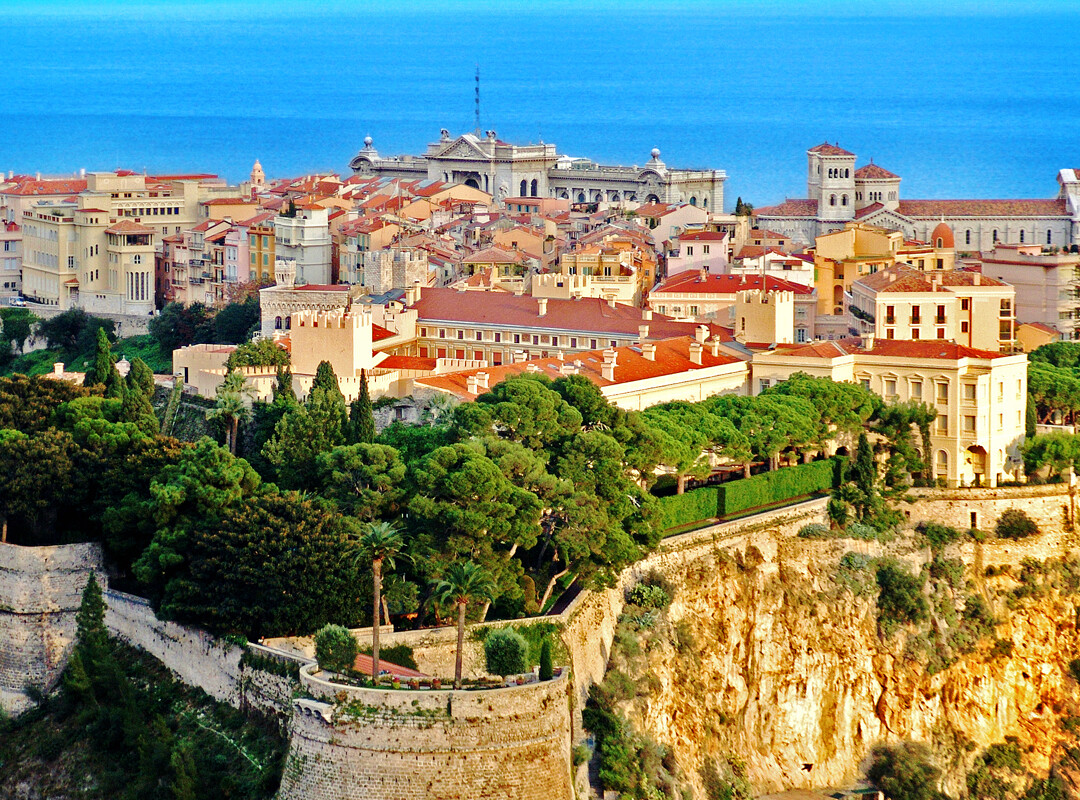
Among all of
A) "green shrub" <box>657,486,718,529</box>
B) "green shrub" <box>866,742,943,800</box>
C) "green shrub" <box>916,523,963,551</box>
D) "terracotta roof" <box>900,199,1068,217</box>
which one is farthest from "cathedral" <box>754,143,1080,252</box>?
"green shrub" <box>866,742,943,800</box>

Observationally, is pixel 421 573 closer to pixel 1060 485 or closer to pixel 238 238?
pixel 1060 485

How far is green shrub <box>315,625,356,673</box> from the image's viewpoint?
33.6m

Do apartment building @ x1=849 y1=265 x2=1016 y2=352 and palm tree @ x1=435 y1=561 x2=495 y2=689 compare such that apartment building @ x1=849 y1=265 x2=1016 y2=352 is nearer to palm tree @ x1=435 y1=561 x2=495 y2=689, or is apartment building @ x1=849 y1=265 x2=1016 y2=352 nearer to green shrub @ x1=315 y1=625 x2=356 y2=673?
palm tree @ x1=435 y1=561 x2=495 y2=689

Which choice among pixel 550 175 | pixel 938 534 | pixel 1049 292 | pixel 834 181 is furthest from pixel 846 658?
pixel 550 175

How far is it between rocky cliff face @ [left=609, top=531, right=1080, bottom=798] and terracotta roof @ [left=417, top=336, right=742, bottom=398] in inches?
244

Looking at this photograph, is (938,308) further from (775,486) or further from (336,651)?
(336,651)

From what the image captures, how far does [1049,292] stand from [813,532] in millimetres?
21688

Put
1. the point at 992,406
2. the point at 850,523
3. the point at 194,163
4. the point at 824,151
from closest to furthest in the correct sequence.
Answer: the point at 850,523
the point at 992,406
the point at 824,151
the point at 194,163

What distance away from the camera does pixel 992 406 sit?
169 ft

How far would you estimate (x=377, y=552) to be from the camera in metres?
35.8

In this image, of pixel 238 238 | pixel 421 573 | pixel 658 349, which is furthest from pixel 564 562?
pixel 238 238

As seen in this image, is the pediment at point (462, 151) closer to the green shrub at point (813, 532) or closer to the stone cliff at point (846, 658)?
the stone cliff at point (846, 658)

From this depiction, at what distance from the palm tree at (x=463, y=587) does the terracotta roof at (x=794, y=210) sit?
4826 centimetres

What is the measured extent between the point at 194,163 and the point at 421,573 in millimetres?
156066
